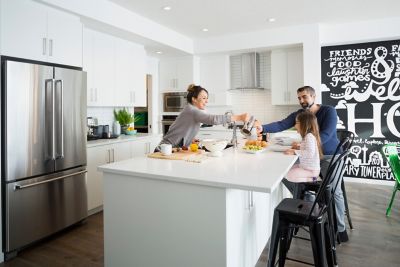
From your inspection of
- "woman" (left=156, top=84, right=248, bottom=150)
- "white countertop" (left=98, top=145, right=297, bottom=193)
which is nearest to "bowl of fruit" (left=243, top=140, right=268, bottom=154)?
"white countertop" (left=98, top=145, right=297, bottom=193)

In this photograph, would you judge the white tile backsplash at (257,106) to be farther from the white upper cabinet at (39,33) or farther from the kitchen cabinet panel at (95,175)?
the white upper cabinet at (39,33)

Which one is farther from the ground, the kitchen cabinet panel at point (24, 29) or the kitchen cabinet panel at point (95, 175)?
the kitchen cabinet panel at point (24, 29)

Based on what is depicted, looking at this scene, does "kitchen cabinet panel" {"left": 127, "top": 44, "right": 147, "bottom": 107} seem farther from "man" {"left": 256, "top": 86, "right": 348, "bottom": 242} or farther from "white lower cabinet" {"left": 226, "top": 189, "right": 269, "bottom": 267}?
"white lower cabinet" {"left": 226, "top": 189, "right": 269, "bottom": 267}

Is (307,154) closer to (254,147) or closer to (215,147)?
(254,147)

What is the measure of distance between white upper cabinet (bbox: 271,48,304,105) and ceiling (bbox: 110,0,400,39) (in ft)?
2.06

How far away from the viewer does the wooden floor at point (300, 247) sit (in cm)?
252

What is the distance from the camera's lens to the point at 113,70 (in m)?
4.56

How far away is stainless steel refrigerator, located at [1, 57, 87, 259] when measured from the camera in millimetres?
2600

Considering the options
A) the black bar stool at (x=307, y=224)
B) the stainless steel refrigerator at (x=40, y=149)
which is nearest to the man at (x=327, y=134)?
the black bar stool at (x=307, y=224)

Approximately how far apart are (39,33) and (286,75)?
4.16 m

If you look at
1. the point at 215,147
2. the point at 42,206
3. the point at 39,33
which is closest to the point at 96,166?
the point at 42,206

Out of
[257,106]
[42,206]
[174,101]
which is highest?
[174,101]

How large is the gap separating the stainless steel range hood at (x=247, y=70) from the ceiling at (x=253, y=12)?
719mm

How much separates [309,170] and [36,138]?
98.4 inches
